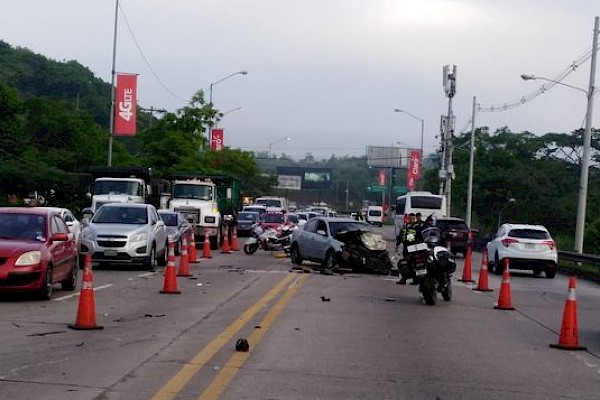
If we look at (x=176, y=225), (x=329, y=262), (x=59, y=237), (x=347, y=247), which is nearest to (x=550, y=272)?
(x=347, y=247)

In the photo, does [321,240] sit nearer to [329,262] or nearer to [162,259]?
[329,262]

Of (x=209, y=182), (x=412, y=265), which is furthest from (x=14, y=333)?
(x=209, y=182)

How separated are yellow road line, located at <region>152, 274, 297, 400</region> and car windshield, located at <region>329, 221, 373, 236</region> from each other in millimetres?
10039

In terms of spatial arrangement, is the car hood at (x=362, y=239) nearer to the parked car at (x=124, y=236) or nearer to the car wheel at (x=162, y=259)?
the car wheel at (x=162, y=259)

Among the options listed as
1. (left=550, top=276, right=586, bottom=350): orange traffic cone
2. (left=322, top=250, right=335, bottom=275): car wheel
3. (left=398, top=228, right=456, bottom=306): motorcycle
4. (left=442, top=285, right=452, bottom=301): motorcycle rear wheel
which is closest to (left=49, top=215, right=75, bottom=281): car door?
(left=398, top=228, right=456, bottom=306): motorcycle

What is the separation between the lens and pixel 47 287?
1683 cm

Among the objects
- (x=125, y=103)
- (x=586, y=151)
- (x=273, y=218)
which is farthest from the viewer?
(x=273, y=218)

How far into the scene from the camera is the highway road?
383 inches

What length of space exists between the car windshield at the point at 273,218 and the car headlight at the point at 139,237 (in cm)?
1948

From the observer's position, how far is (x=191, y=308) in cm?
1681

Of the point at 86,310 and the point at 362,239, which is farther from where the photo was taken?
the point at 362,239

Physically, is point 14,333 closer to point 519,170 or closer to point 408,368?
point 408,368

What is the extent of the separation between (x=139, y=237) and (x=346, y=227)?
6.10 metres

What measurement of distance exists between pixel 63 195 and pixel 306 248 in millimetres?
25707
